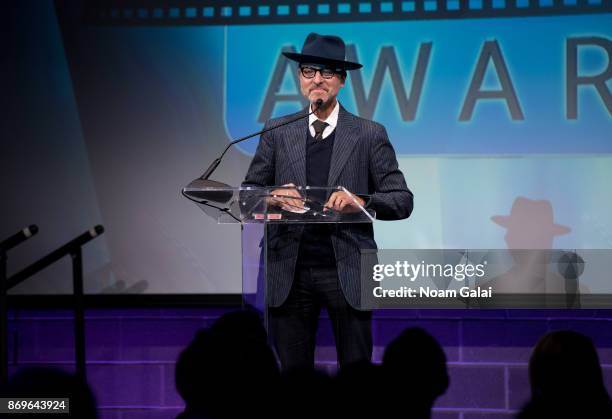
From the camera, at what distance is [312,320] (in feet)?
9.21

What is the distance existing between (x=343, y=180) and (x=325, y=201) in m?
0.34

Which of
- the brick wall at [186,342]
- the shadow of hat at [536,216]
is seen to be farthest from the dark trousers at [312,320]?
the shadow of hat at [536,216]

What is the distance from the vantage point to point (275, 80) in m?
4.42

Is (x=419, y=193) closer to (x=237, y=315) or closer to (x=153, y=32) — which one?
(x=153, y=32)

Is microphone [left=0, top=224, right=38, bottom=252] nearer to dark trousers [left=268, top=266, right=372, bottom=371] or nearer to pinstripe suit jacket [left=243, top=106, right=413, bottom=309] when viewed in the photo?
pinstripe suit jacket [left=243, top=106, right=413, bottom=309]

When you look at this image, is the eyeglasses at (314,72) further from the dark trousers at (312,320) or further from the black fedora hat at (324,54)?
the dark trousers at (312,320)

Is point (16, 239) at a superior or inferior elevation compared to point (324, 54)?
inferior

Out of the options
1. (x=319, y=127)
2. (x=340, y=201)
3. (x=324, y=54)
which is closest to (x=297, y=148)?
(x=319, y=127)

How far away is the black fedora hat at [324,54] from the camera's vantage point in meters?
2.92

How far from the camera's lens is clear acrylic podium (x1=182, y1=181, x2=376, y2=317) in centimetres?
253

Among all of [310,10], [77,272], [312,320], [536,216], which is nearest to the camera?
[312,320]

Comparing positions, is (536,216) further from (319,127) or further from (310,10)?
(319,127)

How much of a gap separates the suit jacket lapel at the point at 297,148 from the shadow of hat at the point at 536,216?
172cm

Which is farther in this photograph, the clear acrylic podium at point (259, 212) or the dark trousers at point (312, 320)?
the dark trousers at point (312, 320)
